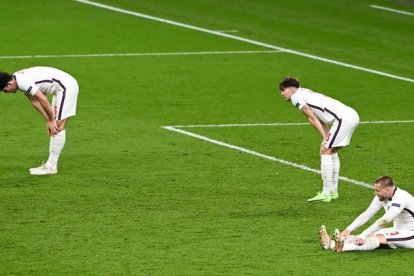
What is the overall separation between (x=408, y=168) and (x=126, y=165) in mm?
4553

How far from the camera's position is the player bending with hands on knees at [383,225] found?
1736 centimetres

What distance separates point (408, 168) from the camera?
23.0 m

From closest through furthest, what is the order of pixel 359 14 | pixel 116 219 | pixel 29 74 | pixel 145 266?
pixel 145 266 → pixel 116 219 → pixel 29 74 → pixel 359 14

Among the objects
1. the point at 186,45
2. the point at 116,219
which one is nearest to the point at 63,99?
the point at 116,219

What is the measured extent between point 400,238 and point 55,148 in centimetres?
699

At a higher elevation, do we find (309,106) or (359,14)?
(309,106)

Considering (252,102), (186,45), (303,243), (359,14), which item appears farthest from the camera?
(359,14)

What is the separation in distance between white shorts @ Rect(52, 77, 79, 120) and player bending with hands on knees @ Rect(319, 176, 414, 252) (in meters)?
6.31

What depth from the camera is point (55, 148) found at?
2262cm

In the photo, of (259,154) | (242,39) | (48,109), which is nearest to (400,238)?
(48,109)

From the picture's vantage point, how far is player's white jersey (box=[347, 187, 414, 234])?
17359 millimetres

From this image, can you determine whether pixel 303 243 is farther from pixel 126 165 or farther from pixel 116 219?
pixel 126 165

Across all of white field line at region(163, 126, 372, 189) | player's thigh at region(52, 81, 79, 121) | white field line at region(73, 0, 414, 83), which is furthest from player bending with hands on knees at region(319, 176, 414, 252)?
white field line at region(73, 0, 414, 83)

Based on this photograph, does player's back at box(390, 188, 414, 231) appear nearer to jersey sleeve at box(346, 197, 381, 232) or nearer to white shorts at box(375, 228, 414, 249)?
white shorts at box(375, 228, 414, 249)
